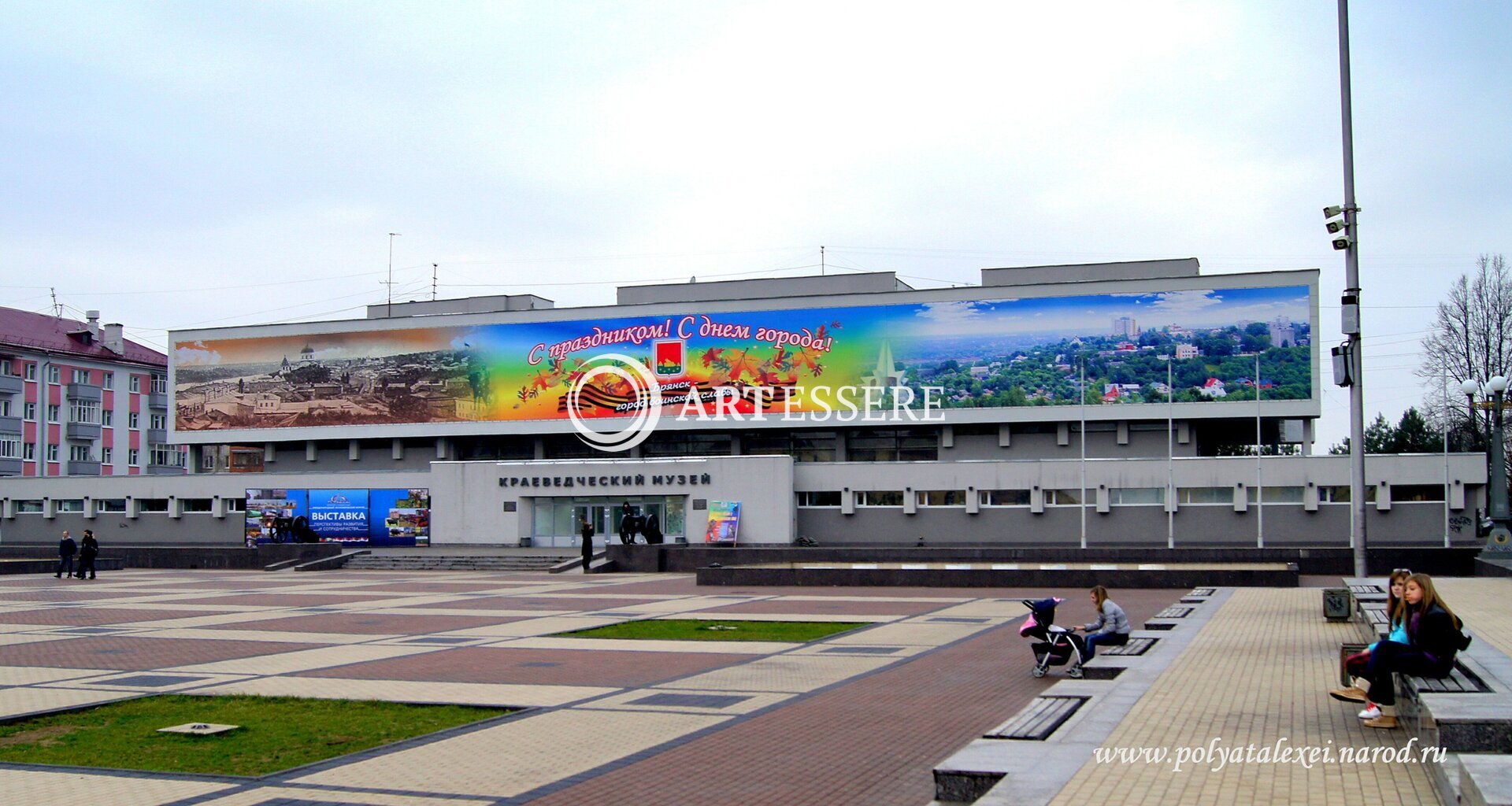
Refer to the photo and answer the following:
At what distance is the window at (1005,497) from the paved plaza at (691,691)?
2237 cm

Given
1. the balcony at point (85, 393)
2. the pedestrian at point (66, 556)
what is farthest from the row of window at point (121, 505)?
the pedestrian at point (66, 556)

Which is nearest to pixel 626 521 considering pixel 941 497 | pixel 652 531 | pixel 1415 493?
pixel 652 531

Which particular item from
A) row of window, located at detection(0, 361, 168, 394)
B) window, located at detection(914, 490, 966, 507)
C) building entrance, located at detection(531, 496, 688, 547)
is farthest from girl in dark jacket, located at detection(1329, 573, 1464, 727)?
row of window, located at detection(0, 361, 168, 394)

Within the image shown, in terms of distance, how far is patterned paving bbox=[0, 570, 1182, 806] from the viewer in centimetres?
985

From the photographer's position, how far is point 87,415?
86000 mm

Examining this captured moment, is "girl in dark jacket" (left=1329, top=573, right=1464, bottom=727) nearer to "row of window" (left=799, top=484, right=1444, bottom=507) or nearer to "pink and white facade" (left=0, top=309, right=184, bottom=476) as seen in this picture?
"row of window" (left=799, top=484, right=1444, bottom=507)

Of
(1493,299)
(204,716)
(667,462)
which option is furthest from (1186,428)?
(204,716)

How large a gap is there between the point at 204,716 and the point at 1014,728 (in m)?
8.56

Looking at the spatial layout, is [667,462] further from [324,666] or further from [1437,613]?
[1437,613]

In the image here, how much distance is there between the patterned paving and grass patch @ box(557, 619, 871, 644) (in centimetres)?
63

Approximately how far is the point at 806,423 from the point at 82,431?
52.8 metres

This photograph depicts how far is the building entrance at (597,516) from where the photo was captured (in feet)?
178

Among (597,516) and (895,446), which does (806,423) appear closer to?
(895,446)

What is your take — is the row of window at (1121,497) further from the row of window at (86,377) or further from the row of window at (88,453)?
the row of window at (86,377)
